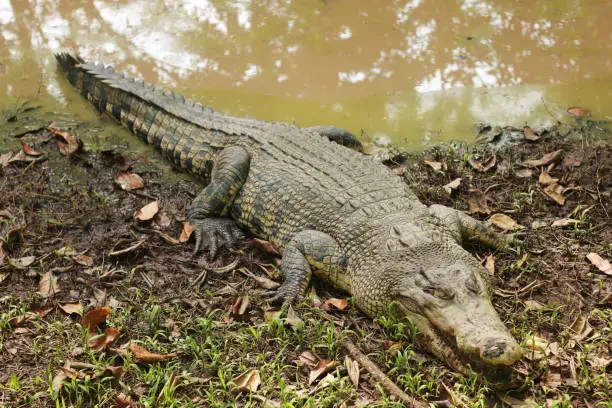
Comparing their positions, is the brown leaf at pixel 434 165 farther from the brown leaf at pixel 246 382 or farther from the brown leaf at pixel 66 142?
the brown leaf at pixel 66 142

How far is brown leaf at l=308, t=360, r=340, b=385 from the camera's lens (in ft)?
11.6

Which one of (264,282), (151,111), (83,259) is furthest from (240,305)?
(151,111)

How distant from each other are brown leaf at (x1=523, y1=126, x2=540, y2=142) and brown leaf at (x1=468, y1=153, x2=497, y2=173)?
20.5 inches

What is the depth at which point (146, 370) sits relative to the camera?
141 inches

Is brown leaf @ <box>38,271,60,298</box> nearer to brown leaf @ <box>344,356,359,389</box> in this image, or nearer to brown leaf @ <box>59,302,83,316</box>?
brown leaf @ <box>59,302,83,316</box>

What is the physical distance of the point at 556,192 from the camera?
17.0 feet

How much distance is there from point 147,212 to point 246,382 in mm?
2155

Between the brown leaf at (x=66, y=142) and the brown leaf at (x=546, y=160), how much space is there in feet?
14.7

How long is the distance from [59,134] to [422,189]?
12.4 feet

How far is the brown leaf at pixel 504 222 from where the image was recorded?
15.9 feet

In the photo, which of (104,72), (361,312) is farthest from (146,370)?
(104,72)

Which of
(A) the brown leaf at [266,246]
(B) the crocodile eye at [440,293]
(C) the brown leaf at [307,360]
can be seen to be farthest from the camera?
(A) the brown leaf at [266,246]

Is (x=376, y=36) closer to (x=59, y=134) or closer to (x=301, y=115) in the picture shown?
(x=301, y=115)

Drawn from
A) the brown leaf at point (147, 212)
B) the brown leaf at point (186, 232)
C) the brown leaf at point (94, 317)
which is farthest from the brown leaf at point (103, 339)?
the brown leaf at point (147, 212)
